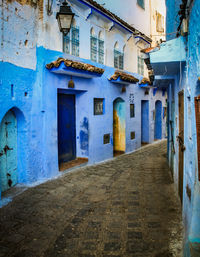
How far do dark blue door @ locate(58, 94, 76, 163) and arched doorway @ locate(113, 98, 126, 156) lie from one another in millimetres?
3397

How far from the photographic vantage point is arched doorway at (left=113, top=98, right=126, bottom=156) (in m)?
12.0

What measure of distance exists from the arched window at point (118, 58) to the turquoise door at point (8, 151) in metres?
6.16

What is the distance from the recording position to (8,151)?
6.38 meters

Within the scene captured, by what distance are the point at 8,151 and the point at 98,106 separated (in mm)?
4518

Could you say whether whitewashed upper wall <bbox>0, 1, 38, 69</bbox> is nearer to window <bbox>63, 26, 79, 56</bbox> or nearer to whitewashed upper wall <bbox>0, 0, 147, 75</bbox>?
whitewashed upper wall <bbox>0, 0, 147, 75</bbox>

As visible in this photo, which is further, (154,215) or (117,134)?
(117,134)

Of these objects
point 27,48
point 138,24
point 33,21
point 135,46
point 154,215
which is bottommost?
point 154,215

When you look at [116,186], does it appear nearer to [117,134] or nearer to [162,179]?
[162,179]

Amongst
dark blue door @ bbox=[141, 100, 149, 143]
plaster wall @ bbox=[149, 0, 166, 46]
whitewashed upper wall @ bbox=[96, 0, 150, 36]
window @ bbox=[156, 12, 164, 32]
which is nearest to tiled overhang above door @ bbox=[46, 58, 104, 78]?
whitewashed upper wall @ bbox=[96, 0, 150, 36]

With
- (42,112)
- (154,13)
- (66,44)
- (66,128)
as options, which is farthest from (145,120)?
(42,112)

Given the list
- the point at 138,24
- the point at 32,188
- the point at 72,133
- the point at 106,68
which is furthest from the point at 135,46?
the point at 32,188

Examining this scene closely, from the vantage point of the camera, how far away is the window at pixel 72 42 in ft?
26.0

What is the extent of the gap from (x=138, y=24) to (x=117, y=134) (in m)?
6.49

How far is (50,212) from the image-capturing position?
5047mm
